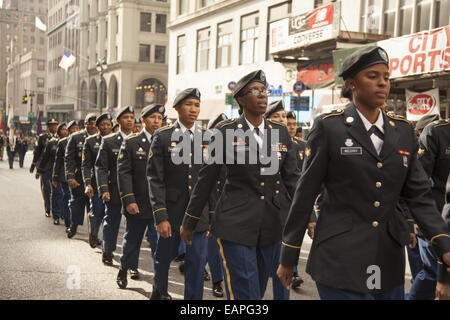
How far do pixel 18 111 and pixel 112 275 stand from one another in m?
144

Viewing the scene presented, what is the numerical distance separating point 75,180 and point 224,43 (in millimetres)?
24752

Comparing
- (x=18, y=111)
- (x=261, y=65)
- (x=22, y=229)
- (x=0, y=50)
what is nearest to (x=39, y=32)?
(x=0, y=50)

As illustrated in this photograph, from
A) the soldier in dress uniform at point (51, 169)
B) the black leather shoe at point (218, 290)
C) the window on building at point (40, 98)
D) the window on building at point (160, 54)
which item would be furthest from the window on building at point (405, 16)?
the window on building at point (40, 98)

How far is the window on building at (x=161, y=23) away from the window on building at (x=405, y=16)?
45026mm

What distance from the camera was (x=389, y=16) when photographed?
2023 cm

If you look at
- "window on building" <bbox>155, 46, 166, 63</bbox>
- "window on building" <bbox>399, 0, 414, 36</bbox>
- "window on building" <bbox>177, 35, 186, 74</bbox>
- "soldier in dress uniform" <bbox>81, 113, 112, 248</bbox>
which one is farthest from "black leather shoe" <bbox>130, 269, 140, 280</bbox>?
"window on building" <bbox>155, 46, 166, 63</bbox>

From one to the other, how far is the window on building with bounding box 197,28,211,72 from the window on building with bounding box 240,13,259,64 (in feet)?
15.1

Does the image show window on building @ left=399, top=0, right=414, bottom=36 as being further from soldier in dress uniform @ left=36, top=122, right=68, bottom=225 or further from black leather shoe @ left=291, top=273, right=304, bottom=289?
black leather shoe @ left=291, top=273, right=304, bottom=289

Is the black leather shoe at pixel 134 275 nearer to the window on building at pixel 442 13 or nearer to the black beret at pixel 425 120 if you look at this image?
the black beret at pixel 425 120

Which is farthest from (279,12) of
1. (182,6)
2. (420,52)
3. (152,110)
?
(152,110)

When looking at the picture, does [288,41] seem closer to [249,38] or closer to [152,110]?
[249,38]

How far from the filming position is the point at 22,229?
417 inches

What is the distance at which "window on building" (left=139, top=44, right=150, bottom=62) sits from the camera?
6072 centimetres
